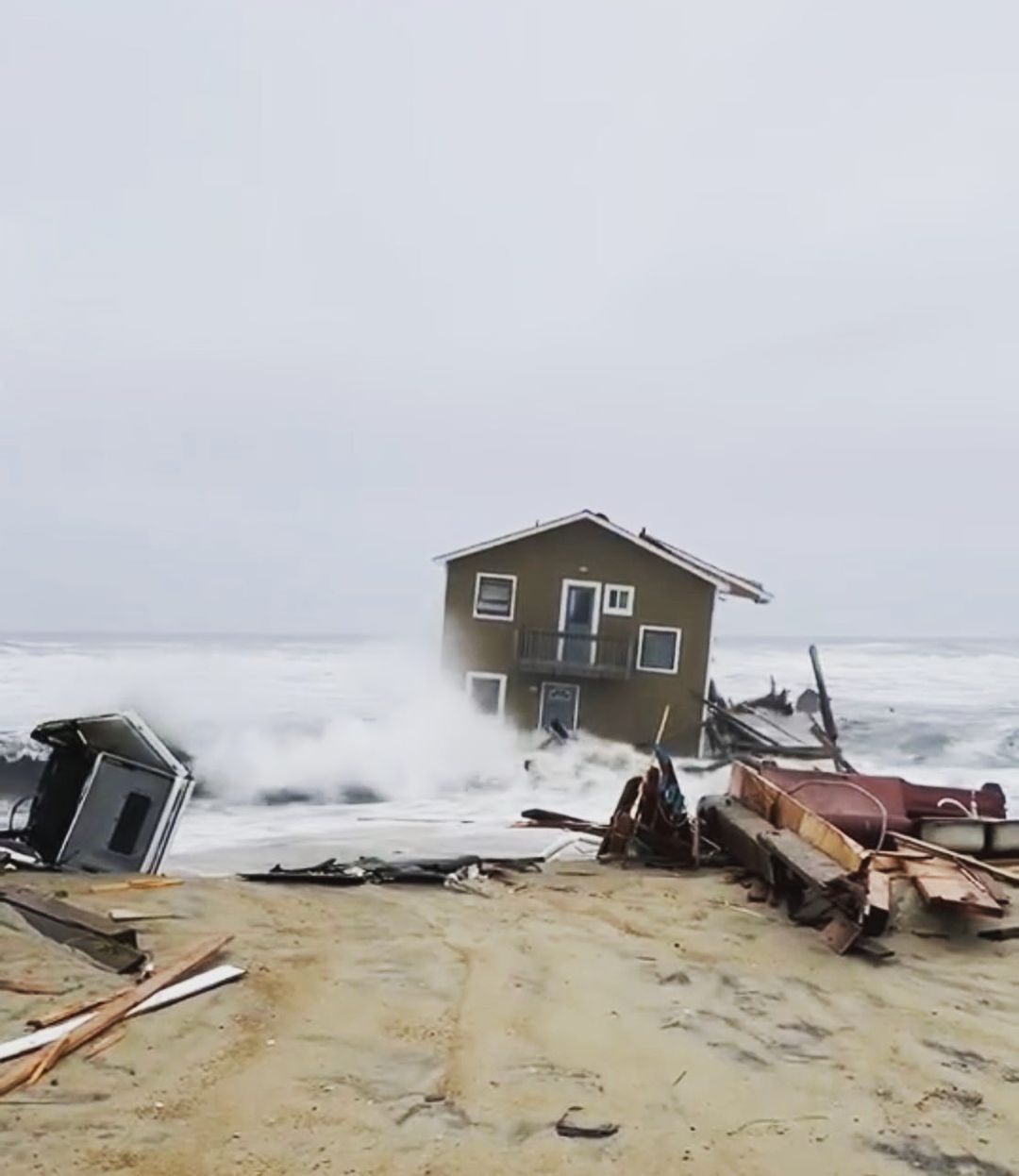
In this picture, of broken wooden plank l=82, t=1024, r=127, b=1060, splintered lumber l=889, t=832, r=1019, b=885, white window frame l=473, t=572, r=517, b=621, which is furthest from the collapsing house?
white window frame l=473, t=572, r=517, b=621

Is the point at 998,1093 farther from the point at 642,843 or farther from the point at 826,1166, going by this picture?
the point at 642,843

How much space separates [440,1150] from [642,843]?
825 centimetres

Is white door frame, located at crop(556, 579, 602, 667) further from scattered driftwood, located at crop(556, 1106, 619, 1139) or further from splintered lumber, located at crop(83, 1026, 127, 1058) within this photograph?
scattered driftwood, located at crop(556, 1106, 619, 1139)

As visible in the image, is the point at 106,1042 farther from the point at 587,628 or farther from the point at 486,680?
the point at 587,628

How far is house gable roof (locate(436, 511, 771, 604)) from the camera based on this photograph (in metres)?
27.9

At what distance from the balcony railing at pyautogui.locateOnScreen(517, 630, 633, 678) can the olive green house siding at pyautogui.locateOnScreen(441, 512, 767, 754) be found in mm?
26

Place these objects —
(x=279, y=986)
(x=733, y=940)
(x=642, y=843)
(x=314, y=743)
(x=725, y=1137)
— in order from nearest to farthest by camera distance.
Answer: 1. (x=725, y=1137)
2. (x=279, y=986)
3. (x=733, y=940)
4. (x=642, y=843)
5. (x=314, y=743)

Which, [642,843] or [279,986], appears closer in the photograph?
[279,986]

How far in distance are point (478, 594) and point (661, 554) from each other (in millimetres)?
5282

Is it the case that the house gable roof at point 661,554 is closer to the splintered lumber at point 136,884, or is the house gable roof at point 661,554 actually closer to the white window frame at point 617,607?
the white window frame at point 617,607

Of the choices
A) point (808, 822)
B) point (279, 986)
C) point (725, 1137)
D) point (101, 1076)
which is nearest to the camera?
point (725, 1137)

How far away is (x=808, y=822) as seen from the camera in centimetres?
1007

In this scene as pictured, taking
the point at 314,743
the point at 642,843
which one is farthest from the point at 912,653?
the point at 642,843

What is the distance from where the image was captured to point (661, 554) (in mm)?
28000
